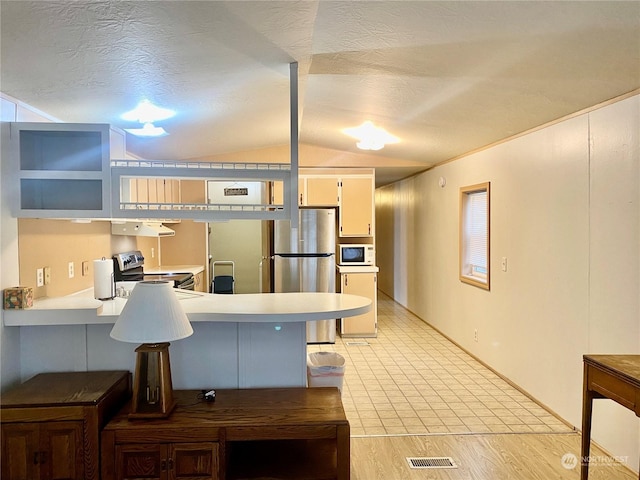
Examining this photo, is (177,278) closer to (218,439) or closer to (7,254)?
(7,254)

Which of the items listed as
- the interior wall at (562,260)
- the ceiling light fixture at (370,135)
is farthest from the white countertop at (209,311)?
the ceiling light fixture at (370,135)

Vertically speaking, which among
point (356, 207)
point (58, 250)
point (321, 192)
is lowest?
point (58, 250)

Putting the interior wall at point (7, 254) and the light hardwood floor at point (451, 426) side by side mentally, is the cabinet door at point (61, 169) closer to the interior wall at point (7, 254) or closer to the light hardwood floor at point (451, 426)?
the interior wall at point (7, 254)

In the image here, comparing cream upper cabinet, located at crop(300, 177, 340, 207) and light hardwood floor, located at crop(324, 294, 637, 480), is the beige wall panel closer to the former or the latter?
light hardwood floor, located at crop(324, 294, 637, 480)

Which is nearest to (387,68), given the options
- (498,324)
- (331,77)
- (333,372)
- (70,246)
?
(331,77)

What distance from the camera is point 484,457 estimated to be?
2.65m

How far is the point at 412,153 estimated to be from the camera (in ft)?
16.9

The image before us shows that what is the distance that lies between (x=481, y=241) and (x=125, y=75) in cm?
373

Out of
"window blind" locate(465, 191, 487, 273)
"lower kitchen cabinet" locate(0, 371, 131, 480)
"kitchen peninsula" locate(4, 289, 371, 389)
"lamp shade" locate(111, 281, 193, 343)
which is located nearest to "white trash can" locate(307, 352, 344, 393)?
"kitchen peninsula" locate(4, 289, 371, 389)

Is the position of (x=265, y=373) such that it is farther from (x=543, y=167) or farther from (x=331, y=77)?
(x=543, y=167)

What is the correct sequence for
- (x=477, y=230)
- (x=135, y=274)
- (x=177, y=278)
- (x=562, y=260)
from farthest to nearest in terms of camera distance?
1. (x=477, y=230)
2. (x=177, y=278)
3. (x=135, y=274)
4. (x=562, y=260)

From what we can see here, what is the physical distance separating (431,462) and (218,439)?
138cm

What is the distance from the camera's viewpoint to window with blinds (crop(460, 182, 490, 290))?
447 cm

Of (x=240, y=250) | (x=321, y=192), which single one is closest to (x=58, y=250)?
(x=321, y=192)
